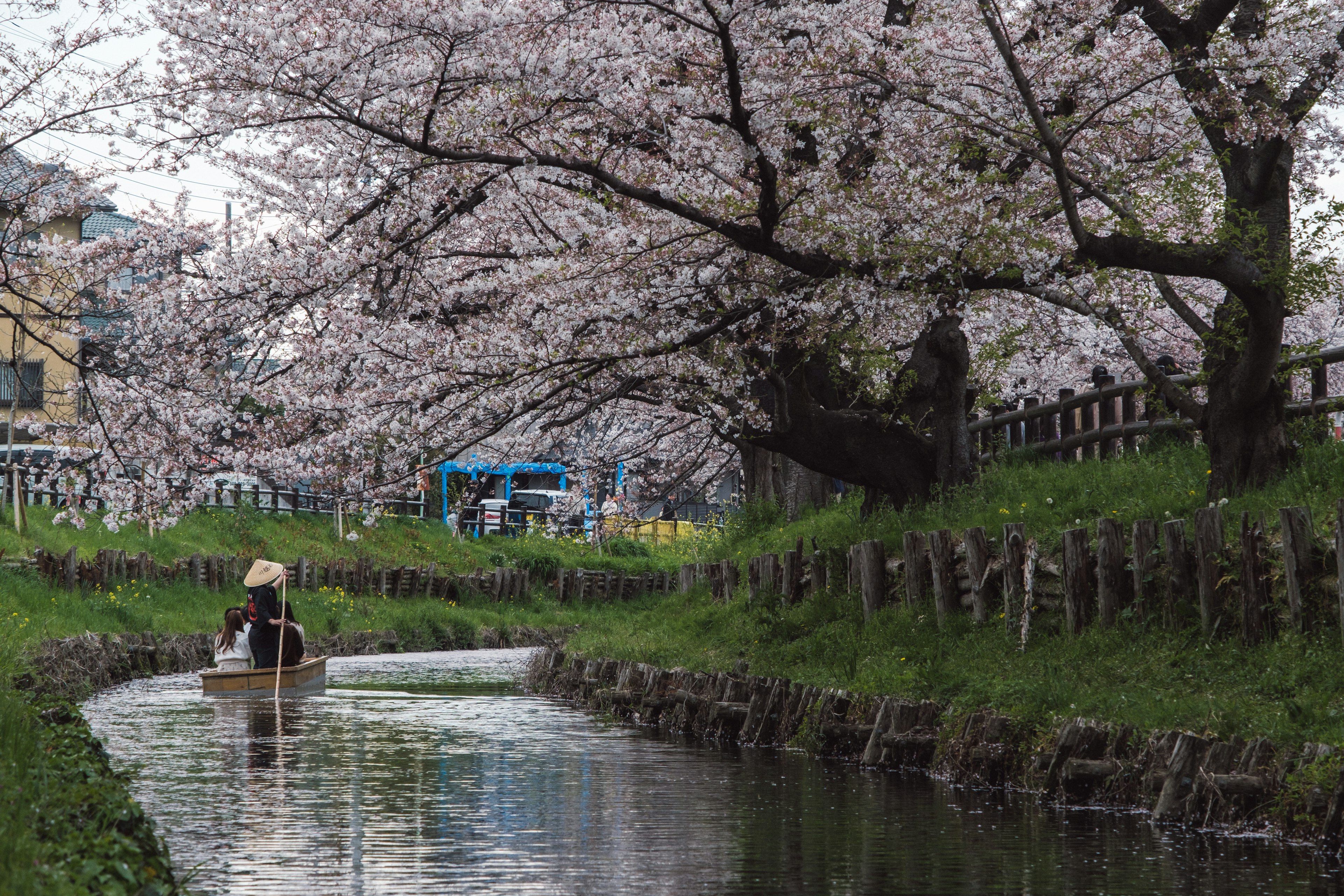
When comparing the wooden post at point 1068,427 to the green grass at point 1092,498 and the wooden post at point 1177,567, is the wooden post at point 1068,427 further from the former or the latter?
the wooden post at point 1177,567

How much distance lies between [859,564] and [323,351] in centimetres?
787

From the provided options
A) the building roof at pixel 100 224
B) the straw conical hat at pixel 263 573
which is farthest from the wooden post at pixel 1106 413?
the building roof at pixel 100 224

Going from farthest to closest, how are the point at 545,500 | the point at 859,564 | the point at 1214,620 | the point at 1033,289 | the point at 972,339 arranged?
the point at 545,500, the point at 972,339, the point at 859,564, the point at 1033,289, the point at 1214,620

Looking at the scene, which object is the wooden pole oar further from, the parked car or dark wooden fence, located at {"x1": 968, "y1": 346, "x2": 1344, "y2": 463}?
the parked car

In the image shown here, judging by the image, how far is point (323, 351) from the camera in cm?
1717

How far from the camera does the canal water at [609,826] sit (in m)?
6.55

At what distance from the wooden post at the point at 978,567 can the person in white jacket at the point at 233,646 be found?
37.0ft

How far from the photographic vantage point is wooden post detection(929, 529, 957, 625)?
37.7 feet

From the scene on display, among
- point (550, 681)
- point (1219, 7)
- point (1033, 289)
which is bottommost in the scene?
point (550, 681)

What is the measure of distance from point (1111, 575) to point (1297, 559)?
5.39 ft

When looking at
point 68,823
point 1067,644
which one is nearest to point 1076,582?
point 1067,644

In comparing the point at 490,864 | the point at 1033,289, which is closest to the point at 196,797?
the point at 490,864

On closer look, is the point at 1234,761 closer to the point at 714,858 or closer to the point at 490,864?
the point at 714,858

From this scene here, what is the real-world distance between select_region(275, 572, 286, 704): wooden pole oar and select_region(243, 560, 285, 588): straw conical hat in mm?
152
